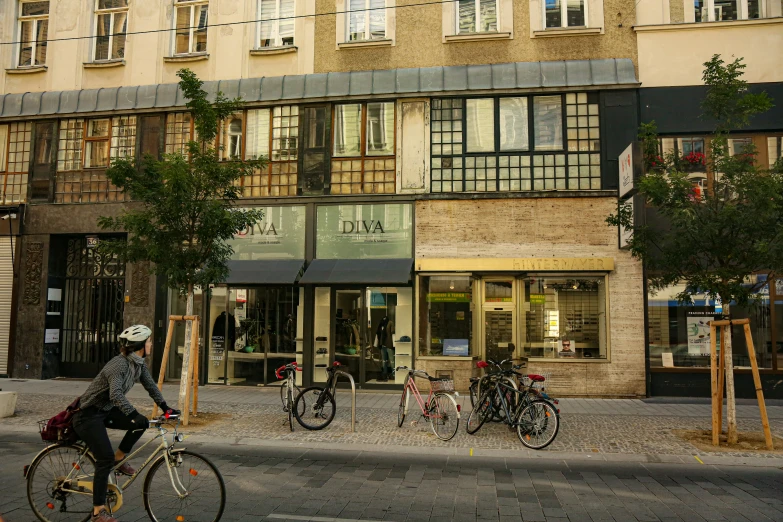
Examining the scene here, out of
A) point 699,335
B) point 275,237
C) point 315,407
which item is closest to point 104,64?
point 275,237

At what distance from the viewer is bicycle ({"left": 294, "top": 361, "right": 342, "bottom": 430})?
977cm

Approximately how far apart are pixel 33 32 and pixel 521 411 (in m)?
16.8

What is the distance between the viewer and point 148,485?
4.89 m

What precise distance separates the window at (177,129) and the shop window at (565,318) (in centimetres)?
948

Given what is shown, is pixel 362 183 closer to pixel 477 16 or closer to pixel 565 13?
pixel 477 16

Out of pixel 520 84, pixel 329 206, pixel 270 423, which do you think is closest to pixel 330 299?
pixel 329 206

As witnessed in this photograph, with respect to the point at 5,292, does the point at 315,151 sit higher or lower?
higher

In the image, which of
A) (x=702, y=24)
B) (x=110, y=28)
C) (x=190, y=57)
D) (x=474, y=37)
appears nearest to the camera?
(x=702, y=24)

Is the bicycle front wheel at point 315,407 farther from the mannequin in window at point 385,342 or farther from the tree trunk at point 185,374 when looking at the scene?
the mannequin in window at point 385,342

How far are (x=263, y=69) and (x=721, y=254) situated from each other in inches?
452

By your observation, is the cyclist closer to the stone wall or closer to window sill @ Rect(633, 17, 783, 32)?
the stone wall

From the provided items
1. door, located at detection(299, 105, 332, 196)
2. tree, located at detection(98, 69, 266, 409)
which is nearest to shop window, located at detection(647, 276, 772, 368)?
door, located at detection(299, 105, 332, 196)

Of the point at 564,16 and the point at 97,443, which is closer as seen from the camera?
the point at 97,443

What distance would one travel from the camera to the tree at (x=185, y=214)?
391 inches
